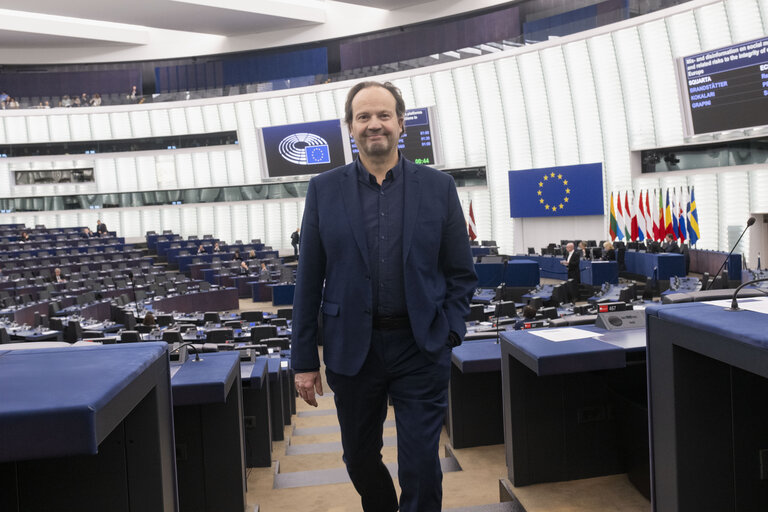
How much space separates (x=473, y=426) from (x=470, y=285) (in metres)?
2.10

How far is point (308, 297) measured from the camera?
2154 millimetres

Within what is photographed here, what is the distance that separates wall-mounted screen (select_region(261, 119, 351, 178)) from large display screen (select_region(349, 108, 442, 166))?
2.60m

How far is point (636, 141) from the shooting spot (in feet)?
64.4

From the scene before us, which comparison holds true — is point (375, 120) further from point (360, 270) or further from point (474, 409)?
point (474, 409)

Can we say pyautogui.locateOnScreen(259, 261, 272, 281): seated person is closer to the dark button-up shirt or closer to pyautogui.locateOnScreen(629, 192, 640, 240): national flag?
pyautogui.locateOnScreen(629, 192, 640, 240): national flag

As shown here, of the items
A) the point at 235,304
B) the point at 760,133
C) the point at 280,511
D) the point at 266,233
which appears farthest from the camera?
the point at 266,233

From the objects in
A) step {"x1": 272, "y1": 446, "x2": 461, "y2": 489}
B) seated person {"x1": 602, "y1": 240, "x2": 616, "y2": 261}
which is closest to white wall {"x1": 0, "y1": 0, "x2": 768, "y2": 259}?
seated person {"x1": 602, "y1": 240, "x2": 616, "y2": 261}

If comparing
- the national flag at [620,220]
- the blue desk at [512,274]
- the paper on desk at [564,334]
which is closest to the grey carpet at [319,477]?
the paper on desk at [564,334]

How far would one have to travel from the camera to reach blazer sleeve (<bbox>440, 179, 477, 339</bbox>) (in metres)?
2.12

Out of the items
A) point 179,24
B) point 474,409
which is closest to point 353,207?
point 474,409

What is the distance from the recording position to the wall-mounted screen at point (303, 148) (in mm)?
22953

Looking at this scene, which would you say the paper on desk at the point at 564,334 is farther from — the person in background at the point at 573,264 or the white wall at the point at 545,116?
the white wall at the point at 545,116

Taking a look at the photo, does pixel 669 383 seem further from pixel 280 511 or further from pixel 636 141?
pixel 636 141

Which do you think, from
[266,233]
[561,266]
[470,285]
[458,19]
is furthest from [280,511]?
[266,233]
